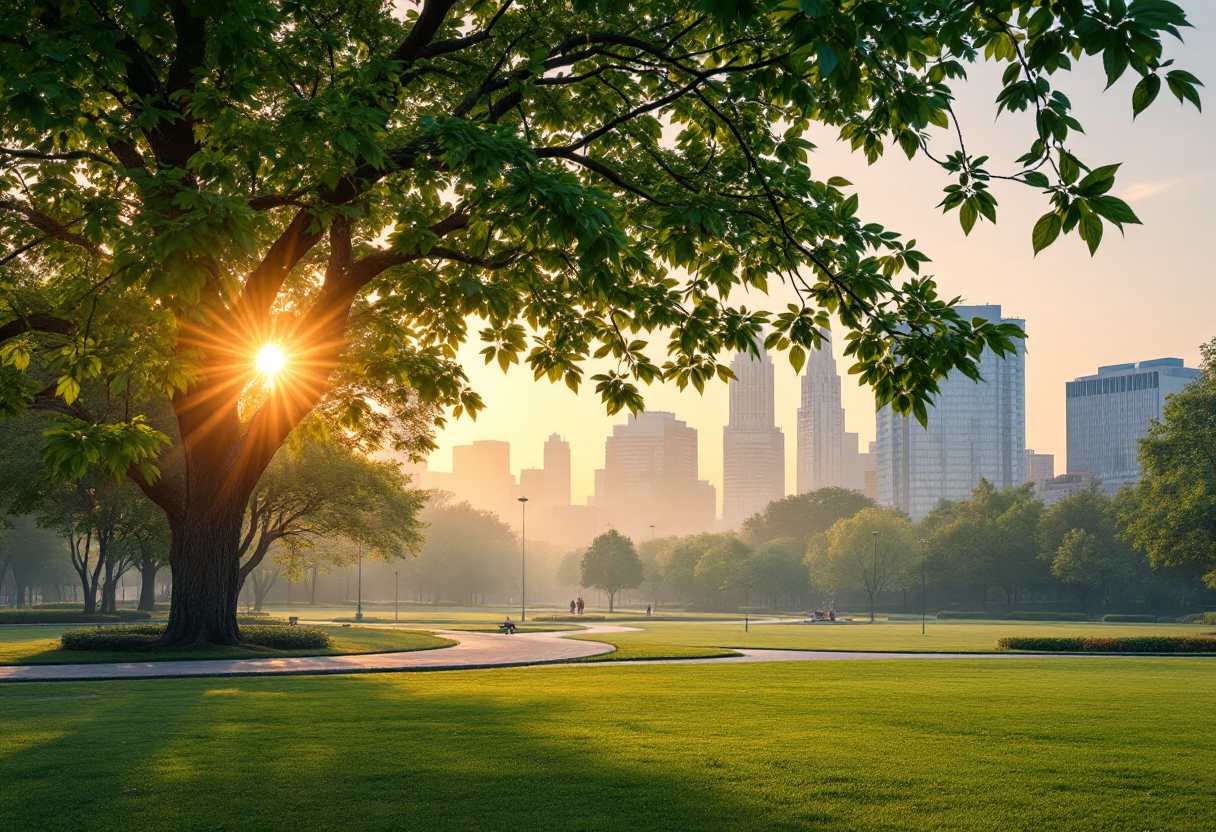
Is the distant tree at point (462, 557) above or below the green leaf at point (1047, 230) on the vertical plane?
A: below

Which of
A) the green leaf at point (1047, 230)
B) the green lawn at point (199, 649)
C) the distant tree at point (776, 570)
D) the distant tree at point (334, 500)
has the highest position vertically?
the green leaf at point (1047, 230)

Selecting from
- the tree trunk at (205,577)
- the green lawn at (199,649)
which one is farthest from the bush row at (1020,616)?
the tree trunk at (205,577)

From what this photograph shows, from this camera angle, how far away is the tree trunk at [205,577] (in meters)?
25.2

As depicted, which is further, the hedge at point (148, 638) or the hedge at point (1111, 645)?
the hedge at point (1111, 645)

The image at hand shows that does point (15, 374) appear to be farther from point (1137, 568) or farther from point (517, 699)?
point (1137, 568)

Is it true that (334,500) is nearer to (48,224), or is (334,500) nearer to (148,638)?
(148,638)

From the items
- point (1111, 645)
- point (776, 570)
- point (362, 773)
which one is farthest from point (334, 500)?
point (776, 570)

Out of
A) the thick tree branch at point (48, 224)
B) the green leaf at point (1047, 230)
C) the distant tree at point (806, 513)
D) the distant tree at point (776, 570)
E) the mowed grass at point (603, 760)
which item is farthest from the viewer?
the distant tree at point (806, 513)

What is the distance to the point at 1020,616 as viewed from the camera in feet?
343

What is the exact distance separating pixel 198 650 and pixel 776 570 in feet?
333

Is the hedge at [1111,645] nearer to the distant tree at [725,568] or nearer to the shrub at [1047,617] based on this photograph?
the shrub at [1047,617]

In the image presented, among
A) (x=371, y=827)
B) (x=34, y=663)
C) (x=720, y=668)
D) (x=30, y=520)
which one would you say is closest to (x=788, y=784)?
(x=371, y=827)

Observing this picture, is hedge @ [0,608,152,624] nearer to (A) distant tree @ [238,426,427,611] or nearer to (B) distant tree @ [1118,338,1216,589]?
(A) distant tree @ [238,426,427,611]

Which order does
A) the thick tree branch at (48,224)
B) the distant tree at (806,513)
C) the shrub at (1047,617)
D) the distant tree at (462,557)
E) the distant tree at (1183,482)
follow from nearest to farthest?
the thick tree branch at (48,224)
the distant tree at (1183,482)
the shrub at (1047,617)
the distant tree at (462,557)
the distant tree at (806,513)
